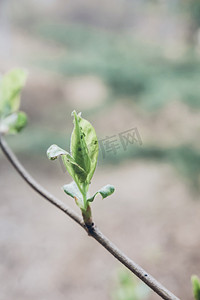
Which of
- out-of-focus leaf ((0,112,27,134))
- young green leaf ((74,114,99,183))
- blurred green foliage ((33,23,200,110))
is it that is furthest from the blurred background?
young green leaf ((74,114,99,183))

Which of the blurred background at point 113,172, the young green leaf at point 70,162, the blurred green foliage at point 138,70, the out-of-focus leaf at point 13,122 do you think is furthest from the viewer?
the blurred green foliage at point 138,70

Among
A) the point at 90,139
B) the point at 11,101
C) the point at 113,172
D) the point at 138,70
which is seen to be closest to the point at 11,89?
the point at 11,101

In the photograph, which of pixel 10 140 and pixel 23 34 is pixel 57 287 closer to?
pixel 10 140

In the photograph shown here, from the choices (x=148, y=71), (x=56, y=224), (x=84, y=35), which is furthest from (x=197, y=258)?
(x=84, y=35)

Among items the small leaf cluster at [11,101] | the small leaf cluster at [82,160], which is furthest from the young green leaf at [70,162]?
the small leaf cluster at [11,101]

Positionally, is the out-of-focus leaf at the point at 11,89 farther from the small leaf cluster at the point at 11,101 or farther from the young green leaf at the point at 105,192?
the young green leaf at the point at 105,192

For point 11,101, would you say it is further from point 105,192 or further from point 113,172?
point 113,172

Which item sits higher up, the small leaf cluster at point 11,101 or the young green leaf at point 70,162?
the small leaf cluster at point 11,101

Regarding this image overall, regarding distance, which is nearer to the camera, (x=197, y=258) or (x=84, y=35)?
(x=197, y=258)
